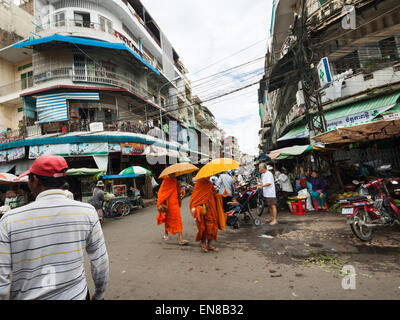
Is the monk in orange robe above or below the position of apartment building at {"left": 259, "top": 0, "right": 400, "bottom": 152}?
below

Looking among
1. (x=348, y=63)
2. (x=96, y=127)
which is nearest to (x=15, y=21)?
(x=96, y=127)

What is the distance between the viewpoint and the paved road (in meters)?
2.78

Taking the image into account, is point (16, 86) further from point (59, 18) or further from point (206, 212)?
point (206, 212)

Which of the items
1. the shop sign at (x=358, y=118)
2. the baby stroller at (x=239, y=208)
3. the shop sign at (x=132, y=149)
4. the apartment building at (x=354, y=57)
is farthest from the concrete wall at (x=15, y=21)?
the shop sign at (x=358, y=118)

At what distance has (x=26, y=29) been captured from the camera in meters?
19.3

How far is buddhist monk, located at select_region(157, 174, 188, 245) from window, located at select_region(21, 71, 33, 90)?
1875cm

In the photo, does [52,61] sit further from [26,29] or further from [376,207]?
[376,207]

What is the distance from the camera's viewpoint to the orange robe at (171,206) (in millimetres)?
5207

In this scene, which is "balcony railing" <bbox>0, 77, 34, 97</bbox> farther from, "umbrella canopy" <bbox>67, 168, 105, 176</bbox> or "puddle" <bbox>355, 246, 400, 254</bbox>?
"puddle" <bbox>355, 246, 400, 254</bbox>

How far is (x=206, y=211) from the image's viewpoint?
4574 mm

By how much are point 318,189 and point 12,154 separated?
18712 mm

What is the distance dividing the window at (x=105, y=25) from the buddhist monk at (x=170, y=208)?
53.9 feet

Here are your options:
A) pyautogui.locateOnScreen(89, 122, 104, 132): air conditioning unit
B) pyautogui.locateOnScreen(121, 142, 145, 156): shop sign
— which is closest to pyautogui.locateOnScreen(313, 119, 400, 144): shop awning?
pyautogui.locateOnScreen(121, 142, 145, 156): shop sign
